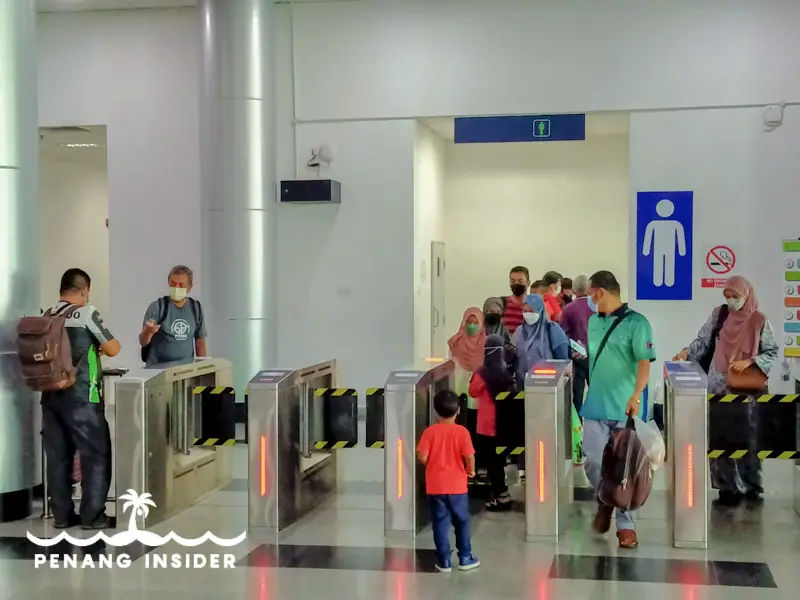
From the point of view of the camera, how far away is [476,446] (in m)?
7.02

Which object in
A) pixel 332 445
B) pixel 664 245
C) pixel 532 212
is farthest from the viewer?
pixel 532 212

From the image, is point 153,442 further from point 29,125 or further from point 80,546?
point 29,125

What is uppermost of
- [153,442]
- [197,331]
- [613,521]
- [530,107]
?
[530,107]

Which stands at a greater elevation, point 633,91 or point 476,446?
point 633,91

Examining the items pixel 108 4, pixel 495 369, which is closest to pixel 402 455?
pixel 495 369

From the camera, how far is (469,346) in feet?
23.5

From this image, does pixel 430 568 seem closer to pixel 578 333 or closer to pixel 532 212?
pixel 578 333

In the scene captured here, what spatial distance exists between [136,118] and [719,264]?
6.54 meters

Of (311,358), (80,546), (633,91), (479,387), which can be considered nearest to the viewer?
(80,546)

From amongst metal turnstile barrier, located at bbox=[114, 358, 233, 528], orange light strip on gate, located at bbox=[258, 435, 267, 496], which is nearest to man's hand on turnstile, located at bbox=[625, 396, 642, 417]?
orange light strip on gate, located at bbox=[258, 435, 267, 496]

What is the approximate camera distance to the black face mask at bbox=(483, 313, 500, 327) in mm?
7084

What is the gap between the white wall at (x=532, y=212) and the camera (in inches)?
525

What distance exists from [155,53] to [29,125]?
476 centimetres

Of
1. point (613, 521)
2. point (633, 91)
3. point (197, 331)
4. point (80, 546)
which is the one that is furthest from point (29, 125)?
point (633, 91)
